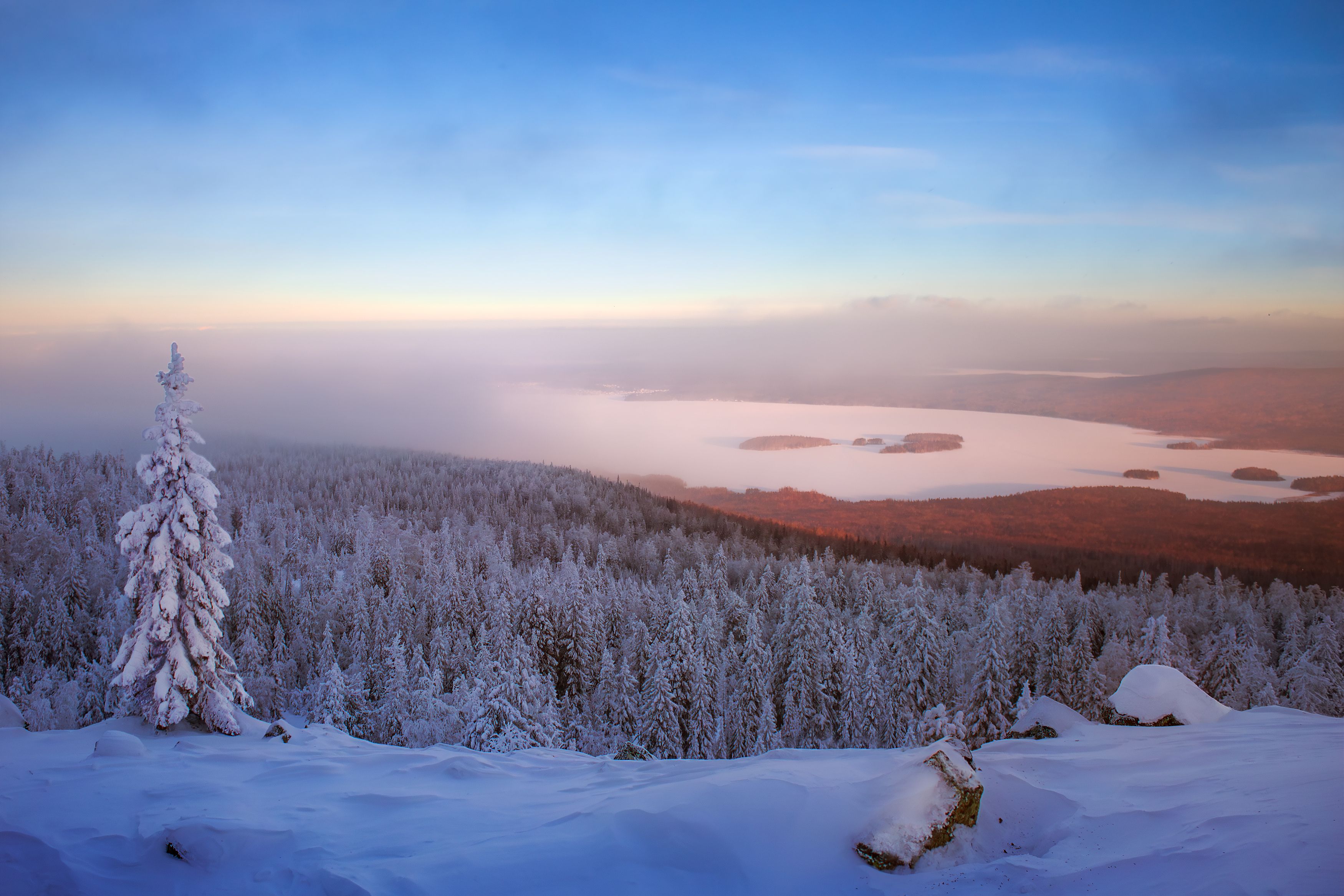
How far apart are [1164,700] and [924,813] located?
42.4ft

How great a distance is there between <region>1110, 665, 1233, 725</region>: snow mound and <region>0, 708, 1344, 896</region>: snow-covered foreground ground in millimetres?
2853

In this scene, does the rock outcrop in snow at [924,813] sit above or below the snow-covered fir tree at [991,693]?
above

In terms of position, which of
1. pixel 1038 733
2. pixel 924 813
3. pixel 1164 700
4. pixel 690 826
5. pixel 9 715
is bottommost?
pixel 9 715

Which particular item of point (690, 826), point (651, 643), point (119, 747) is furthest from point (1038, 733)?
point (651, 643)

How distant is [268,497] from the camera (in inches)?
5020

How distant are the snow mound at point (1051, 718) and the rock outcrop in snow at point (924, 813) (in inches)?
396

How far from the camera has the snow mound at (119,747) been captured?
14797mm

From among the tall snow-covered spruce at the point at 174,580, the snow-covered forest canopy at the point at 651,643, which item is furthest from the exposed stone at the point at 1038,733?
the tall snow-covered spruce at the point at 174,580

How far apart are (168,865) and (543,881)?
583 centimetres

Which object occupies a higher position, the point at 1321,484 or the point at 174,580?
the point at 1321,484

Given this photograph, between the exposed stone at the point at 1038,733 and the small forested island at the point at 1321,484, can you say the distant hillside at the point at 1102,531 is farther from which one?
the exposed stone at the point at 1038,733

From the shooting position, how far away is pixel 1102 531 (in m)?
65.7

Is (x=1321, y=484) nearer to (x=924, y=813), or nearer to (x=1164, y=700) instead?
(x=1164, y=700)

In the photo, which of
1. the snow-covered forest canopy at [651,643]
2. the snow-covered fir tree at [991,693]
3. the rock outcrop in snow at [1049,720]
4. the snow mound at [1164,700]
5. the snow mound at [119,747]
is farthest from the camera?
the snow-covered forest canopy at [651,643]
